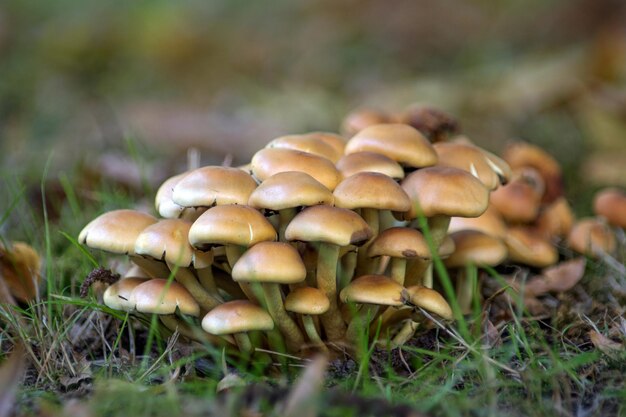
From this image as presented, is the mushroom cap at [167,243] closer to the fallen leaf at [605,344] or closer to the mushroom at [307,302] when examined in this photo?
the mushroom at [307,302]

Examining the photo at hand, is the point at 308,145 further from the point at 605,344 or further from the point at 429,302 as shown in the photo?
the point at 605,344

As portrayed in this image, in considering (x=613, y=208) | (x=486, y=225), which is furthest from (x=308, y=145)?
(x=613, y=208)

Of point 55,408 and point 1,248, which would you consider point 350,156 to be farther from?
point 1,248

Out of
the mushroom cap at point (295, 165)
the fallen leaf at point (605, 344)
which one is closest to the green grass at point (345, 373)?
the fallen leaf at point (605, 344)

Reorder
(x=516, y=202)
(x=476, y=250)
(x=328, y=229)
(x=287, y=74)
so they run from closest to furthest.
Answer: (x=328, y=229)
(x=476, y=250)
(x=516, y=202)
(x=287, y=74)

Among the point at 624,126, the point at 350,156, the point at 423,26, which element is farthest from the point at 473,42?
the point at 350,156

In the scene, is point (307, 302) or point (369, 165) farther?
point (369, 165)
